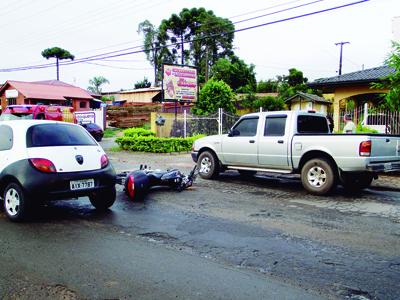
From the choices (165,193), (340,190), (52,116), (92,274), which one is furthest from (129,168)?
(52,116)

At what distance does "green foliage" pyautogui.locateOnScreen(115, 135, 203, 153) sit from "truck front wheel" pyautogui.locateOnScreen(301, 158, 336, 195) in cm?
1067

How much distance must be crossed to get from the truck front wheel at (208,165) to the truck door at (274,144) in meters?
1.49

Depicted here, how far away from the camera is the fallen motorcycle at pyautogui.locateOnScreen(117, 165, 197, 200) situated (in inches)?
320

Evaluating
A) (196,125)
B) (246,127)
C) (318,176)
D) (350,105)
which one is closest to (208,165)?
(246,127)

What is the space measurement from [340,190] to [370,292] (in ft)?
19.9

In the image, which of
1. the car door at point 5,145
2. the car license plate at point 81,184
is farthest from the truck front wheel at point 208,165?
the car door at point 5,145

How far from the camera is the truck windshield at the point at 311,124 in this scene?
956cm

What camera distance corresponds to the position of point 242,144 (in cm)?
1027

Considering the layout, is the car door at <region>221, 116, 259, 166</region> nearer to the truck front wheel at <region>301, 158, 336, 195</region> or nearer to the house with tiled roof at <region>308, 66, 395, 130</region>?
the truck front wheel at <region>301, 158, 336, 195</region>

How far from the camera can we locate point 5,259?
4.56m

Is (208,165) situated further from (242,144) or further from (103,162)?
(103,162)

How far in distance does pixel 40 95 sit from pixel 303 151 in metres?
36.9

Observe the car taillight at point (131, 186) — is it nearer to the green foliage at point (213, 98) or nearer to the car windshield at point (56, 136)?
the car windshield at point (56, 136)

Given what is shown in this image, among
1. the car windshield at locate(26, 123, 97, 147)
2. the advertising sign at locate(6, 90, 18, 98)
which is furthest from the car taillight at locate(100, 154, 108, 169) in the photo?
the advertising sign at locate(6, 90, 18, 98)
